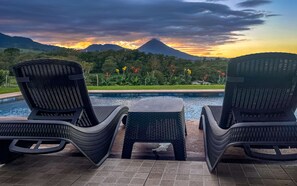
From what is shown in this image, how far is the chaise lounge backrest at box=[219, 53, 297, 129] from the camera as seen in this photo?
9.48 ft

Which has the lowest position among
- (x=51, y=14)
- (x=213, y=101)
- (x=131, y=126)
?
(x=213, y=101)

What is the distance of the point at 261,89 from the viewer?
312 centimetres

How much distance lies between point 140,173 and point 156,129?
742mm

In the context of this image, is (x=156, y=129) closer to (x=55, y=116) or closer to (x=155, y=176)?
(x=155, y=176)

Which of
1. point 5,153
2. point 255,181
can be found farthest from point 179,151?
point 5,153

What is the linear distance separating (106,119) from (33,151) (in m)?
1.15

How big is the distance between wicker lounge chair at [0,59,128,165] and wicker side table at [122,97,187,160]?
1.05 ft

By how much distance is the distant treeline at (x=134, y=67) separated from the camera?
50.9ft

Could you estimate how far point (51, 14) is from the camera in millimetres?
16062

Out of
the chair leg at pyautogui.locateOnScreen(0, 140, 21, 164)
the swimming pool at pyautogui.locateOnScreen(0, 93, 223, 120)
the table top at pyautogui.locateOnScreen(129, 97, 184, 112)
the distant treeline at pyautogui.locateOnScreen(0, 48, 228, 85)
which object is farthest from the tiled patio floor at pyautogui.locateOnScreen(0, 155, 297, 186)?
the distant treeline at pyautogui.locateOnScreen(0, 48, 228, 85)

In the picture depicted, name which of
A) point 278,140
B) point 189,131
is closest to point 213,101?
point 189,131

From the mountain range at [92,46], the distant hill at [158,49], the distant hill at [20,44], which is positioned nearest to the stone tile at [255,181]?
the distant hill at [158,49]

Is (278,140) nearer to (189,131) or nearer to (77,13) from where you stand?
(189,131)

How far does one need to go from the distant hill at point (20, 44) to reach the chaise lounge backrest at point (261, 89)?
1801cm
